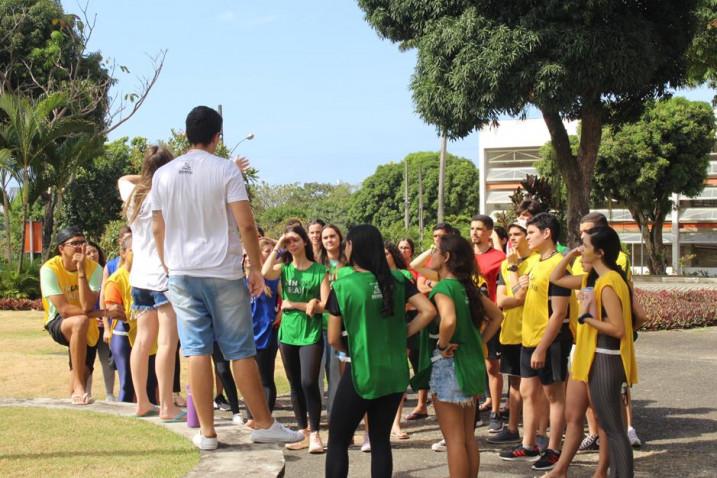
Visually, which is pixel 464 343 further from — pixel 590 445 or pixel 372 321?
pixel 590 445

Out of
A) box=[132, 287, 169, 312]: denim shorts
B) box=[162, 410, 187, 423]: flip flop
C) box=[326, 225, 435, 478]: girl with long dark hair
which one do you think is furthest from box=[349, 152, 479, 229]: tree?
box=[326, 225, 435, 478]: girl with long dark hair

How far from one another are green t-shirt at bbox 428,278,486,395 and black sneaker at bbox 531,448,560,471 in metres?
1.55

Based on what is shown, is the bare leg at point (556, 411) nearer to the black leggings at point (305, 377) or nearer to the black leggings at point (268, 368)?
the black leggings at point (305, 377)

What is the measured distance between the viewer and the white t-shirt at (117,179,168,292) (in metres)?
6.73

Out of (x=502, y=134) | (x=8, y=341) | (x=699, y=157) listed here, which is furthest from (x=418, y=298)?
(x=502, y=134)

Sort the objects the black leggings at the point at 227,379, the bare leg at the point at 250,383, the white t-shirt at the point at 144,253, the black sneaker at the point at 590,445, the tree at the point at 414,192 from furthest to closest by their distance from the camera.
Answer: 1. the tree at the point at 414,192
2. the black leggings at the point at 227,379
3. the black sneaker at the point at 590,445
4. the white t-shirt at the point at 144,253
5. the bare leg at the point at 250,383

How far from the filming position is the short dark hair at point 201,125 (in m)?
5.54

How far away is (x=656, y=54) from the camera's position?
20.9 meters

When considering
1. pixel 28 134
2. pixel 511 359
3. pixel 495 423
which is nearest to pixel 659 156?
pixel 28 134

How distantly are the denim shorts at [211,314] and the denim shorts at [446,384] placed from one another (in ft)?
3.87

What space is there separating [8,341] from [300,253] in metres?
10.7

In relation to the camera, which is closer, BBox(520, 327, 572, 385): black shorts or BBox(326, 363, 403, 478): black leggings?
BBox(326, 363, 403, 478): black leggings

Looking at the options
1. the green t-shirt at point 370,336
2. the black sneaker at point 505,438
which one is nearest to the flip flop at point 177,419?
the green t-shirt at point 370,336

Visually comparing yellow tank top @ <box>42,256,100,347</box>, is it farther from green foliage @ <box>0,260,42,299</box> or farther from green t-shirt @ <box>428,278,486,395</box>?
green foliage @ <box>0,260,42,299</box>
